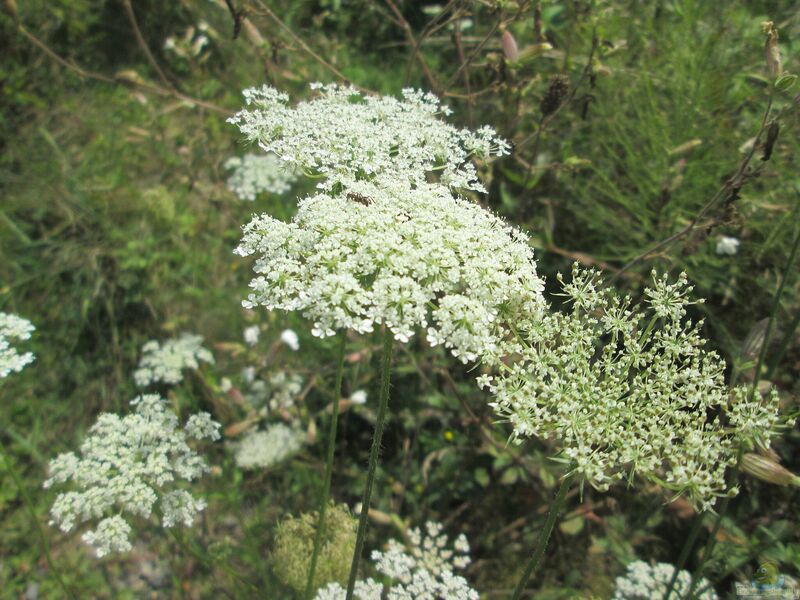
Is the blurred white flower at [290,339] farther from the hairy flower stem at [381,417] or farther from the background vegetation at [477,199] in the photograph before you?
the hairy flower stem at [381,417]

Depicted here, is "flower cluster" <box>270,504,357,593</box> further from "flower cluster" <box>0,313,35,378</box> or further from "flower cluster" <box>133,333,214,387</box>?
"flower cluster" <box>133,333,214,387</box>

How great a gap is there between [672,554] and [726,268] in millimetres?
1648

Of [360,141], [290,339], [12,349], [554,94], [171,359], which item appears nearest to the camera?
[360,141]

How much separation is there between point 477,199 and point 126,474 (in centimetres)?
160

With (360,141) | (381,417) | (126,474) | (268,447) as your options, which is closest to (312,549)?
(126,474)

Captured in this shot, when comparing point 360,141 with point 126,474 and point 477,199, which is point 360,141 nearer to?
point 477,199

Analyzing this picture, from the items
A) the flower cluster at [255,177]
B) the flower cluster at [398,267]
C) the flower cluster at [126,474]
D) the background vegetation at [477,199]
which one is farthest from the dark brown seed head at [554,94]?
the flower cluster at [126,474]

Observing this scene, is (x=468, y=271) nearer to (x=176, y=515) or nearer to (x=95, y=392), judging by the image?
(x=176, y=515)

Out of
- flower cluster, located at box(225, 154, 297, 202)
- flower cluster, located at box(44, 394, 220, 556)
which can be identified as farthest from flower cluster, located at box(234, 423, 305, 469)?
flower cluster, located at box(225, 154, 297, 202)

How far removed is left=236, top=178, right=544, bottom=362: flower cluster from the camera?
162cm

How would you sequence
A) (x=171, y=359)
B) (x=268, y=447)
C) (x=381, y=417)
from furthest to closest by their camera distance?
(x=171, y=359) < (x=268, y=447) < (x=381, y=417)

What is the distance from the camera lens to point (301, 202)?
1.92 metres

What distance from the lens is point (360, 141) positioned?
2006mm

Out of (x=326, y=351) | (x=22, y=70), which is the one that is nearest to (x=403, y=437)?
(x=326, y=351)
